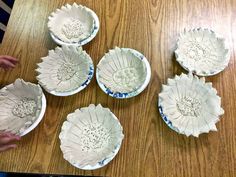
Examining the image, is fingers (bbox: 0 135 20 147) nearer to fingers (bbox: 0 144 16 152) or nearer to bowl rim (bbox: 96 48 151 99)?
fingers (bbox: 0 144 16 152)

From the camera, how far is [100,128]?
1.05 metres

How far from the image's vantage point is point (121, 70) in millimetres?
1145

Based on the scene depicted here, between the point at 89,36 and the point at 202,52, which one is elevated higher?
the point at 89,36

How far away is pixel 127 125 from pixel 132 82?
181 mm

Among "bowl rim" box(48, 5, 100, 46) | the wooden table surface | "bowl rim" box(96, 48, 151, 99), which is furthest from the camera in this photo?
"bowl rim" box(48, 5, 100, 46)

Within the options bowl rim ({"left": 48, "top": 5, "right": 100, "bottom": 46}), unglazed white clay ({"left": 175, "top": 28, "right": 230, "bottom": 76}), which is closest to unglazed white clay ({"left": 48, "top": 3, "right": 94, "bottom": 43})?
bowl rim ({"left": 48, "top": 5, "right": 100, "bottom": 46})

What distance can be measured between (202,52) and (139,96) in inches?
→ 12.9

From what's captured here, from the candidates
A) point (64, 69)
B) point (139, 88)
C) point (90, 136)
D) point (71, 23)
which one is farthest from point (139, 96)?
point (71, 23)

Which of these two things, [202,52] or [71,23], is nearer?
[202,52]

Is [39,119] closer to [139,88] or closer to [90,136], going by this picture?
[90,136]

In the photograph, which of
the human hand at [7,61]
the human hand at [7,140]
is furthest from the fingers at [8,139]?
the human hand at [7,61]

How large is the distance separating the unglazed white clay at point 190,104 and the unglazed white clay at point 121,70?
13 cm

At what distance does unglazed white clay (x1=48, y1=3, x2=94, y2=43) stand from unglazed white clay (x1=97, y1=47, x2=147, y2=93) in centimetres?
18

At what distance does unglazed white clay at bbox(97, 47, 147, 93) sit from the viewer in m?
1.10
